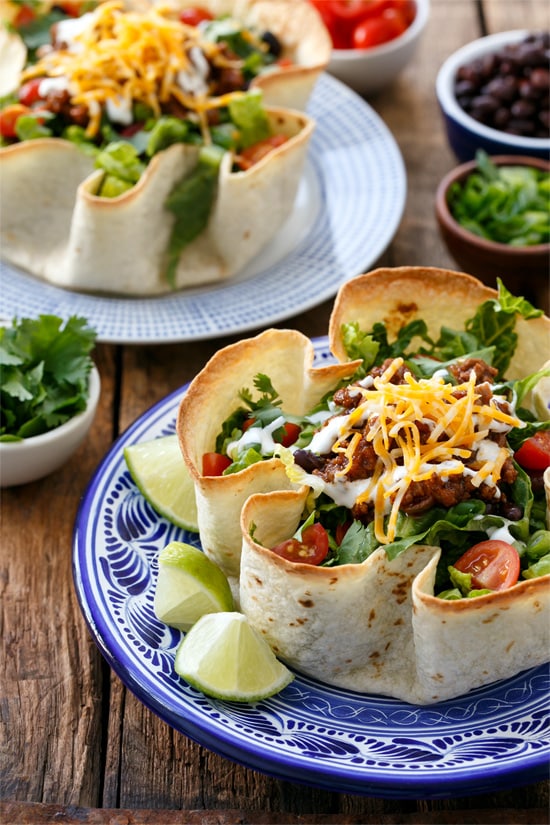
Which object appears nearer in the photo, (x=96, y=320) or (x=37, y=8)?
(x=96, y=320)

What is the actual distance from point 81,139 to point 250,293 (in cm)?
106

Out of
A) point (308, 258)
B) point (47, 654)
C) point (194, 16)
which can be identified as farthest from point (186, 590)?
point (194, 16)

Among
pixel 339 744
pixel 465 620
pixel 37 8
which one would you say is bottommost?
pixel 339 744

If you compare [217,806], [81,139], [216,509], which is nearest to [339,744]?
[217,806]

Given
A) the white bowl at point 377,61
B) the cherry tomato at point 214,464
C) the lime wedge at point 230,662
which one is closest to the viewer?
the lime wedge at point 230,662

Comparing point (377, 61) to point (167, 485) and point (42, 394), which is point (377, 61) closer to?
point (42, 394)

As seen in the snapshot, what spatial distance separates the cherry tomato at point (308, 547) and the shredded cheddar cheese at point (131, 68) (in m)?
2.36

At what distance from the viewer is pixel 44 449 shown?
3.88m

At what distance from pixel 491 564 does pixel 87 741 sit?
138cm

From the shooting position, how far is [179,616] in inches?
126

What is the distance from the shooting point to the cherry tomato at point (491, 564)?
9.50 ft

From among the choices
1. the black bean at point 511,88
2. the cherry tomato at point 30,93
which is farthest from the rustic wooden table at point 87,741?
the black bean at point 511,88

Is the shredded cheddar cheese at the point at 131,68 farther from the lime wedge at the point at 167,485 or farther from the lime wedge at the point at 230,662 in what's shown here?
the lime wedge at the point at 230,662

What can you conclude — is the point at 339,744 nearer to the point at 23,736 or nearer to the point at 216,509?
the point at 216,509
